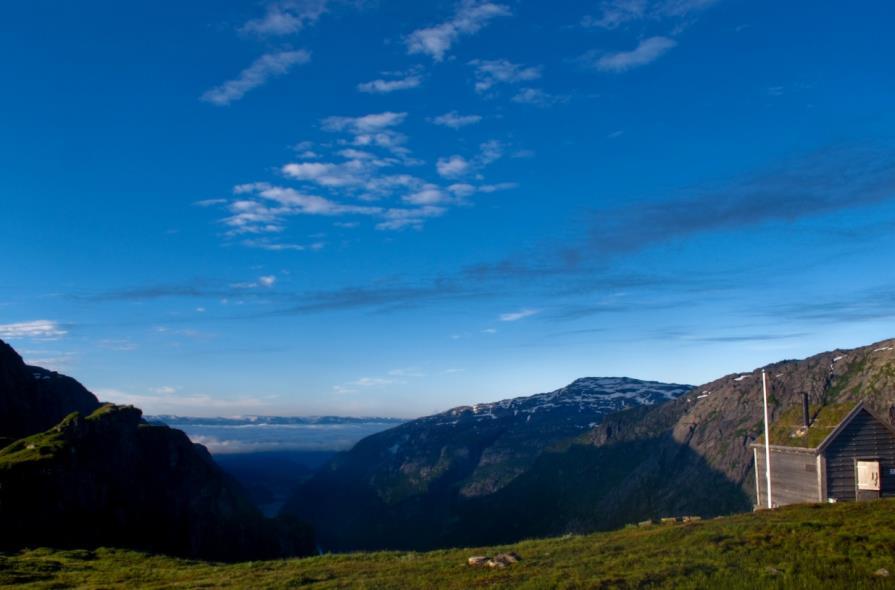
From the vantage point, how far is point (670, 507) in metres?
177

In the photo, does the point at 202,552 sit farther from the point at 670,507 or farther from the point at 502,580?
the point at 670,507

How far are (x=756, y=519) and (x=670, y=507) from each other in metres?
156

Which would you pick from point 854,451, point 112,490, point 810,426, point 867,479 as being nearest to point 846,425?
point 854,451

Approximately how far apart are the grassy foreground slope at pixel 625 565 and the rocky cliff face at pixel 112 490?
18.5m

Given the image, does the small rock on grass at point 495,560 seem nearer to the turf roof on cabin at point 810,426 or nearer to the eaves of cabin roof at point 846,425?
the eaves of cabin roof at point 846,425

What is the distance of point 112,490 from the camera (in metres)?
77.5

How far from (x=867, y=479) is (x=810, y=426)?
534 cm

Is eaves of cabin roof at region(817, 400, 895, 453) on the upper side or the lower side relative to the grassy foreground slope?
upper

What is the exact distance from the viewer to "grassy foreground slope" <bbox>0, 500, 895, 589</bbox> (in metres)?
22.4

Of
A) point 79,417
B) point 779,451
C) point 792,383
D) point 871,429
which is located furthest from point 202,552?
point 792,383

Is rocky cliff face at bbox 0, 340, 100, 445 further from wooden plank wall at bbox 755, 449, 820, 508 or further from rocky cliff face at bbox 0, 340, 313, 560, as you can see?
wooden plank wall at bbox 755, 449, 820, 508

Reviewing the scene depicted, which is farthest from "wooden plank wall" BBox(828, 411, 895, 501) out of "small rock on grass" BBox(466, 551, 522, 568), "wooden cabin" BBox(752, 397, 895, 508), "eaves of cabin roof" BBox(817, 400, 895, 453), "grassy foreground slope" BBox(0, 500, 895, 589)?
"small rock on grass" BBox(466, 551, 522, 568)

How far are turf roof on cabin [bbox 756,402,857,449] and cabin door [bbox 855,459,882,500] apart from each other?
2918mm

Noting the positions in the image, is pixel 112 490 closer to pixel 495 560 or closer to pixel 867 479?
Result: pixel 495 560
